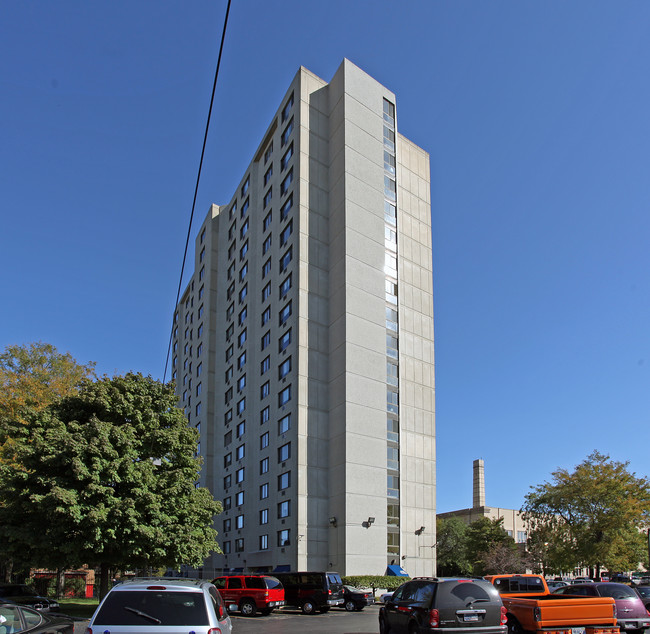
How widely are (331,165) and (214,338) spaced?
2906 centimetres

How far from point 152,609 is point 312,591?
25.0 metres

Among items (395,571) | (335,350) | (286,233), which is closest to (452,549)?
(395,571)

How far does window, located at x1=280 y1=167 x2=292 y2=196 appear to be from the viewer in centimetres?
5212

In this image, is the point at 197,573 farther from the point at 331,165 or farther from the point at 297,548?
the point at 331,165

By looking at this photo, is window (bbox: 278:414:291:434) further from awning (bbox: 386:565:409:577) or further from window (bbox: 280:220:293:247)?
window (bbox: 280:220:293:247)

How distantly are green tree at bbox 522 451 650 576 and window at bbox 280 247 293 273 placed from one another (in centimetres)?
2860

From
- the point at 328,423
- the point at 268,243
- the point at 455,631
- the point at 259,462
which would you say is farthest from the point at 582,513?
the point at 455,631

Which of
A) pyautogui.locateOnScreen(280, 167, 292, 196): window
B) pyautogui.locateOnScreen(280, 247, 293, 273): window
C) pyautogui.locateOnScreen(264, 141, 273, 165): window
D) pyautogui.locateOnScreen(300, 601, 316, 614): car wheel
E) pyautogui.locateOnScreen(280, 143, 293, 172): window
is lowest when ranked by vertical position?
pyautogui.locateOnScreen(300, 601, 316, 614): car wheel

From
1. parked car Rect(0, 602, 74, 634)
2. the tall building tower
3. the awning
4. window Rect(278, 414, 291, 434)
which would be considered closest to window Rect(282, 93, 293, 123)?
the tall building tower

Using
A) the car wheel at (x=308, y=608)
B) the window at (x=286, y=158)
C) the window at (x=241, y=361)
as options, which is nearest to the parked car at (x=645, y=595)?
the car wheel at (x=308, y=608)

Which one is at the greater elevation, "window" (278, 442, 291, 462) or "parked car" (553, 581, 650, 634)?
"window" (278, 442, 291, 462)

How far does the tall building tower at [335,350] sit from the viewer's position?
1715 inches

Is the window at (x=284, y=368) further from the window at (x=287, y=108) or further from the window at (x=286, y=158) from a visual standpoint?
the window at (x=287, y=108)

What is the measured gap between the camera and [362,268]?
47531mm
